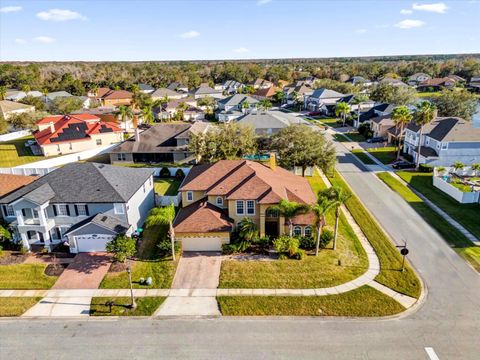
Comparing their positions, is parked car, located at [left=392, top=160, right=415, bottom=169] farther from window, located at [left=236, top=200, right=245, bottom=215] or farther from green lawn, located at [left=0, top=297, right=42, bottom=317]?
green lawn, located at [left=0, top=297, right=42, bottom=317]

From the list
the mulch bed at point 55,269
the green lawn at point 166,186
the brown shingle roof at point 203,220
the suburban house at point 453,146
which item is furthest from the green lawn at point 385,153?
the mulch bed at point 55,269

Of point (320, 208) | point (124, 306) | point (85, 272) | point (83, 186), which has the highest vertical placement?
point (83, 186)

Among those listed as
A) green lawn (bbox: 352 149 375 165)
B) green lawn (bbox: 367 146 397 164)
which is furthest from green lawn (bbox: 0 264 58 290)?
green lawn (bbox: 367 146 397 164)

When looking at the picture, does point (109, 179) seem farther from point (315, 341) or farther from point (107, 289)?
point (315, 341)

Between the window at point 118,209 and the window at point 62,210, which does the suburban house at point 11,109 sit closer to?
the window at point 62,210

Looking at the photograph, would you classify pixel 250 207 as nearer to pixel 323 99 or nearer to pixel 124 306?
pixel 124 306

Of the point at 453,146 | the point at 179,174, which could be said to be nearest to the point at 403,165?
the point at 453,146
